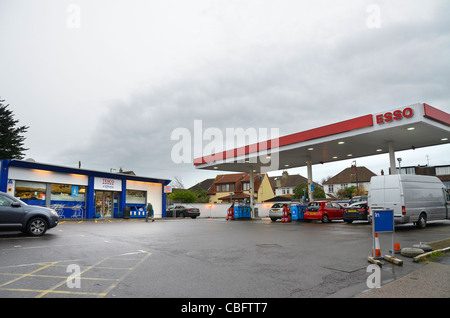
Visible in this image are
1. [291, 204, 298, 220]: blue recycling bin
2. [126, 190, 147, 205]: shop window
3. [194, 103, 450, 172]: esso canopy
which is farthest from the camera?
[126, 190, 147, 205]: shop window

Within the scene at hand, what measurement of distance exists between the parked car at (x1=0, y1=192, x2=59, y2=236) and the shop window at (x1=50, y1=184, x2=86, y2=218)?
14741 mm

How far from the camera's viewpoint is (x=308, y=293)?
4824mm

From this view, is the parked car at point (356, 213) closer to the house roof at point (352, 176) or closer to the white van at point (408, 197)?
the white van at point (408, 197)

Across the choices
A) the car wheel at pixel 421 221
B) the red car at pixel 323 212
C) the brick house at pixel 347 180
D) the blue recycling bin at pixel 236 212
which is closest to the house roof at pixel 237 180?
the brick house at pixel 347 180

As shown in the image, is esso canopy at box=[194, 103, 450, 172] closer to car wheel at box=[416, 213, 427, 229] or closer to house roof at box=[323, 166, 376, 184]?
car wheel at box=[416, 213, 427, 229]

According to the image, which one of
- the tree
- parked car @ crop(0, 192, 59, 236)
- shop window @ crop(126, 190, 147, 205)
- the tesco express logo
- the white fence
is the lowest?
the white fence

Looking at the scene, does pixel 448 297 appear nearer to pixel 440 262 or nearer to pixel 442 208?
pixel 440 262

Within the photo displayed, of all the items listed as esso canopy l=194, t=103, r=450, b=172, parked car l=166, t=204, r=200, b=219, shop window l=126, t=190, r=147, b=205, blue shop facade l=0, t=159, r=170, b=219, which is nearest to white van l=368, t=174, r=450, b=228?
esso canopy l=194, t=103, r=450, b=172

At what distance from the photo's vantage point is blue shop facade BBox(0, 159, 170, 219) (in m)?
23.5

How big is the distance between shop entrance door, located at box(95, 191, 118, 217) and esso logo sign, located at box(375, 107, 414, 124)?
24.7 metres

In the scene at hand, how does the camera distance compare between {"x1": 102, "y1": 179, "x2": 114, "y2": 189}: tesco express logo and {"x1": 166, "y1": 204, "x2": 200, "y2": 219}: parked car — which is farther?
{"x1": 166, "y1": 204, "x2": 200, "y2": 219}: parked car

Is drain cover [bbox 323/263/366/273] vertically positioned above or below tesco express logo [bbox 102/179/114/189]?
below

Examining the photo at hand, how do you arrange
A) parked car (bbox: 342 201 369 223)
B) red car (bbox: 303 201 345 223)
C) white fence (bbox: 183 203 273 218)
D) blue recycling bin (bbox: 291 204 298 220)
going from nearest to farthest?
parked car (bbox: 342 201 369 223) → red car (bbox: 303 201 345 223) → blue recycling bin (bbox: 291 204 298 220) → white fence (bbox: 183 203 273 218)

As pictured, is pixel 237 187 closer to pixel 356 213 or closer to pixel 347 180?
pixel 347 180
